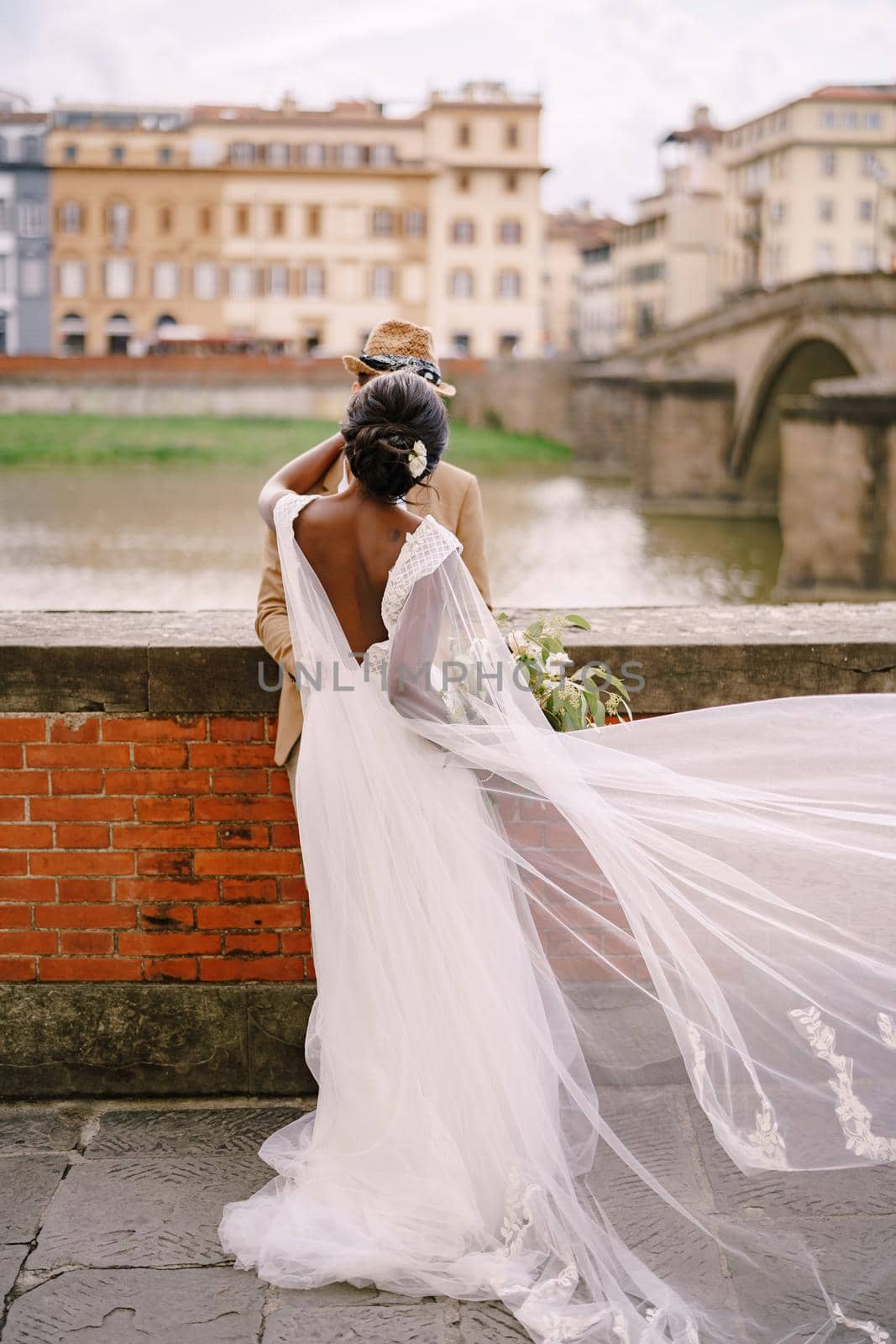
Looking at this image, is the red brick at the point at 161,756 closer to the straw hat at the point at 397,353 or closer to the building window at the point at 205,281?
the straw hat at the point at 397,353

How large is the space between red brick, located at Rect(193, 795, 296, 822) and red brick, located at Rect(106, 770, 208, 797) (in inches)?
1.4

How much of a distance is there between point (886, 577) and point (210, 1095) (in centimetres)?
1562

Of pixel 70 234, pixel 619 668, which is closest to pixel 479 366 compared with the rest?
pixel 70 234

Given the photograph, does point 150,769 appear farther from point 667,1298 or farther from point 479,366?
point 479,366

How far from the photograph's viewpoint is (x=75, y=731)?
311cm

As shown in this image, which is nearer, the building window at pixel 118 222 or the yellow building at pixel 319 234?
the yellow building at pixel 319 234

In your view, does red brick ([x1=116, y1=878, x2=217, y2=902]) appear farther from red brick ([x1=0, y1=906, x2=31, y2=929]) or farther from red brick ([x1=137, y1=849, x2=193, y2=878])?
red brick ([x1=0, y1=906, x2=31, y2=929])

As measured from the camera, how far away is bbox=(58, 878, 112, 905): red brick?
3.14 meters

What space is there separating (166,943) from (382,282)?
5786cm

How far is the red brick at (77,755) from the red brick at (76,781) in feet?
0.04

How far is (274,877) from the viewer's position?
10.3 ft

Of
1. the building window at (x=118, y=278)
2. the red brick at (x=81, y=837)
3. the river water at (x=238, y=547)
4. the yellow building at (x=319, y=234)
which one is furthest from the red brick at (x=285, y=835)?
the building window at (x=118, y=278)

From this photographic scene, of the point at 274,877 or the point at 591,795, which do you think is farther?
the point at 274,877

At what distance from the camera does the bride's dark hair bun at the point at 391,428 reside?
8.10 ft
